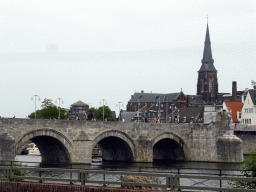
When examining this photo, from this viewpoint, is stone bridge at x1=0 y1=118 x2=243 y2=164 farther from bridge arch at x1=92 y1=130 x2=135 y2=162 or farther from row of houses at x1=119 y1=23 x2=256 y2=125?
row of houses at x1=119 y1=23 x2=256 y2=125

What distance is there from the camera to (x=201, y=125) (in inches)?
2968

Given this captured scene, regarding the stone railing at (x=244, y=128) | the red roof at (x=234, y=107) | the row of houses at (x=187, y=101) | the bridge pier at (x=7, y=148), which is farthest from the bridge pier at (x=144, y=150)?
the red roof at (x=234, y=107)

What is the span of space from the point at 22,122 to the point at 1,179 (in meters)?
34.7

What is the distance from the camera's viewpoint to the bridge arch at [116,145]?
66.6m

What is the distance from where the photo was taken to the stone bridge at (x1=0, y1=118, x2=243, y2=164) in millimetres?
57438

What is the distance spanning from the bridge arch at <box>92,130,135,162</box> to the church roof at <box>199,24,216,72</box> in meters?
96.6

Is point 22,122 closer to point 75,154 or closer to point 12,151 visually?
point 12,151

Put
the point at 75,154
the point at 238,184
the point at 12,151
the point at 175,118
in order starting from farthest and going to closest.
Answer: the point at 175,118 → the point at 75,154 → the point at 12,151 → the point at 238,184

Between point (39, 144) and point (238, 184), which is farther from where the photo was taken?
point (39, 144)

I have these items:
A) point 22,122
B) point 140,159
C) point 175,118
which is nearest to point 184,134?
point 140,159

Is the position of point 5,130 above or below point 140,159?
above

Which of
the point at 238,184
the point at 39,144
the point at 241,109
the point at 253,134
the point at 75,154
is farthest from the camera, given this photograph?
the point at 241,109

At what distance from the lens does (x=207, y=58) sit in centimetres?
17462

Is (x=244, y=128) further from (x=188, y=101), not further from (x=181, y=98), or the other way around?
(x=188, y=101)
